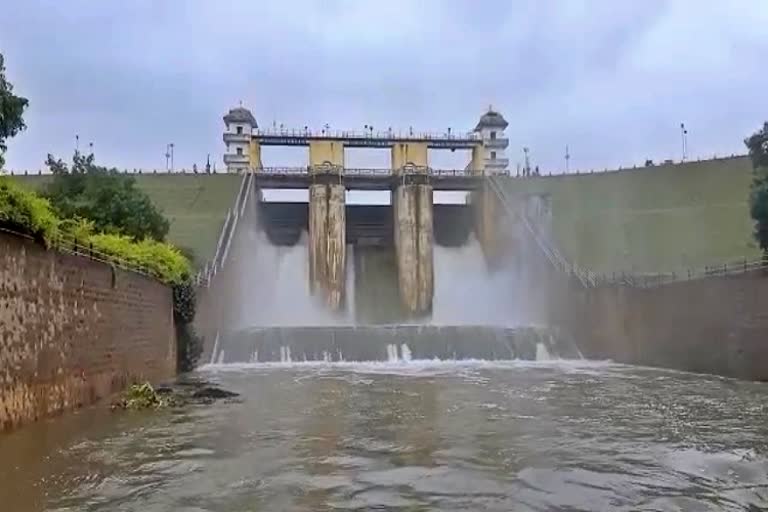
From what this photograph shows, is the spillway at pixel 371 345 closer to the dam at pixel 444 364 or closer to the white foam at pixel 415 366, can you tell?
the dam at pixel 444 364

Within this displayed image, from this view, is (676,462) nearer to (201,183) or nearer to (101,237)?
(101,237)

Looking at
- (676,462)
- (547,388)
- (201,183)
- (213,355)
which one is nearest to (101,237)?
(213,355)

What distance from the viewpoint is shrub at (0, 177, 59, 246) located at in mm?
10539

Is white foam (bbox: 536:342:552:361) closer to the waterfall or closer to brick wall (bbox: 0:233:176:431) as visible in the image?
the waterfall

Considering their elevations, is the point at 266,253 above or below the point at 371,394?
above

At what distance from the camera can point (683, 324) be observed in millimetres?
22188

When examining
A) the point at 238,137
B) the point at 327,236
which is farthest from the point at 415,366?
the point at 238,137

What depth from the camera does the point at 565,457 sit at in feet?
29.7

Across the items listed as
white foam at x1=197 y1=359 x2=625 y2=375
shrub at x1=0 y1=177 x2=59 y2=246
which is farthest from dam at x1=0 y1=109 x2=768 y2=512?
shrub at x1=0 y1=177 x2=59 y2=246

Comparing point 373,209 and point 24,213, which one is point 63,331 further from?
point 373,209

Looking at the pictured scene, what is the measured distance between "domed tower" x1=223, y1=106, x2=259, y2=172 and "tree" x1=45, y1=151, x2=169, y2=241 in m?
23.8

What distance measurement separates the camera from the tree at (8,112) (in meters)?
15.8

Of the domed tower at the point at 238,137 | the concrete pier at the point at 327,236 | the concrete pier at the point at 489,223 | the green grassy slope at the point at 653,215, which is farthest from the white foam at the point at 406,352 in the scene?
the domed tower at the point at 238,137

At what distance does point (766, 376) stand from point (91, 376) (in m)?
14.9
